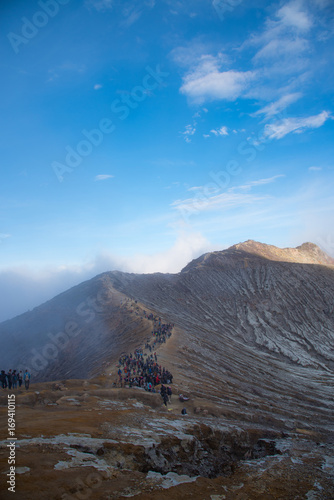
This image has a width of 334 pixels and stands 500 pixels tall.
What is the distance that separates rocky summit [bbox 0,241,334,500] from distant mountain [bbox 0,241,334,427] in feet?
1.05

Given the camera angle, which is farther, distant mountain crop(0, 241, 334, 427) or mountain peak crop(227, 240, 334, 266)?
mountain peak crop(227, 240, 334, 266)

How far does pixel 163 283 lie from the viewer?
3300 inches

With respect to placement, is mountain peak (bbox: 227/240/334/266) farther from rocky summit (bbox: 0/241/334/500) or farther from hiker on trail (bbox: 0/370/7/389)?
hiker on trail (bbox: 0/370/7/389)

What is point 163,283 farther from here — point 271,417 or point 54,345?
point 271,417

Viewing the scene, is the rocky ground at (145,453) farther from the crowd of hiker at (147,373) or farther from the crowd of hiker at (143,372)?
the crowd of hiker at (143,372)

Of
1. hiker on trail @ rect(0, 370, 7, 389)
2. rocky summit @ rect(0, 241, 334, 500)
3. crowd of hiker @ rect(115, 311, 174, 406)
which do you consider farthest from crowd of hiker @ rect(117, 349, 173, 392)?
hiker on trail @ rect(0, 370, 7, 389)

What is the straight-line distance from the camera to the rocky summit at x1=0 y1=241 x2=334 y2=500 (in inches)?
467

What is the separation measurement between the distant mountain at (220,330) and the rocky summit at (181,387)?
319 mm

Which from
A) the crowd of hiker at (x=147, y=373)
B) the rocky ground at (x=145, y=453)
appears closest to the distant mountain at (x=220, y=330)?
the crowd of hiker at (x=147, y=373)

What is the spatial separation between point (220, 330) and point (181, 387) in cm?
3616

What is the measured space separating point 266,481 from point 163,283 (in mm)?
70151

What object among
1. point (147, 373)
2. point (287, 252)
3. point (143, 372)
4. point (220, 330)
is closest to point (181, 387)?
point (147, 373)

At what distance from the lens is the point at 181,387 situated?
28.9 meters

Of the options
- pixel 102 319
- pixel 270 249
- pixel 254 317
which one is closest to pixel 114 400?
pixel 102 319
